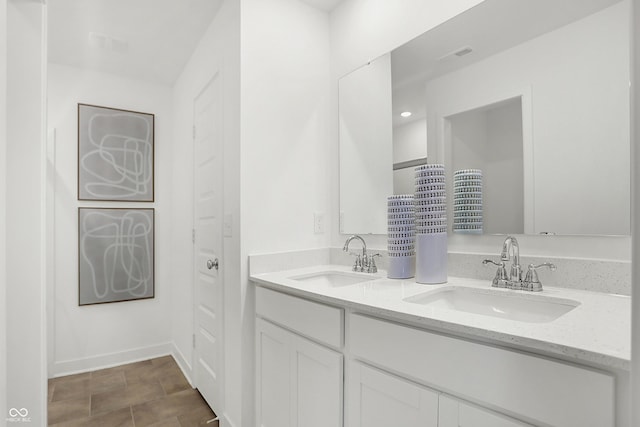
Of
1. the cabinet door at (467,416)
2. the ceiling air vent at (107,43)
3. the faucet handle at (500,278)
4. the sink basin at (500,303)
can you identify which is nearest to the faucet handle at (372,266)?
the sink basin at (500,303)

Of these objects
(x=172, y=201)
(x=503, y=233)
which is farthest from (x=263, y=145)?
(x=172, y=201)

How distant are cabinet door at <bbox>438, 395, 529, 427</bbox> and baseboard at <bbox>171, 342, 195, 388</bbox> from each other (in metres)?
2.13

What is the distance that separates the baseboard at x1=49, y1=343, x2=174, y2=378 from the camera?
2.68 m

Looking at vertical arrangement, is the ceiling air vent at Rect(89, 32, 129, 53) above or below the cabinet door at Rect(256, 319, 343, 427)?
above

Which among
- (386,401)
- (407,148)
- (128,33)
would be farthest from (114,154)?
(386,401)

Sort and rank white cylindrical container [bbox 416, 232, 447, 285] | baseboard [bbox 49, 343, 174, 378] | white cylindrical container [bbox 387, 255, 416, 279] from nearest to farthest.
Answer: white cylindrical container [bbox 416, 232, 447, 285], white cylindrical container [bbox 387, 255, 416, 279], baseboard [bbox 49, 343, 174, 378]

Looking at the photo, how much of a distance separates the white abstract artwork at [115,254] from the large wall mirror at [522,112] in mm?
2246

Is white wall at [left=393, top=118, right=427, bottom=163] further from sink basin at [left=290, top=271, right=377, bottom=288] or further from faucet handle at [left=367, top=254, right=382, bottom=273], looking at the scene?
sink basin at [left=290, top=271, right=377, bottom=288]

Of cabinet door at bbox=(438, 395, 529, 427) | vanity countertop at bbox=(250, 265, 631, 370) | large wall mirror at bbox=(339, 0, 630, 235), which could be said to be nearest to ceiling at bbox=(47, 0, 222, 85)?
large wall mirror at bbox=(339, 0, 630, 235)

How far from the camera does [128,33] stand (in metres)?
2.33

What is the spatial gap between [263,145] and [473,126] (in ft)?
3.39

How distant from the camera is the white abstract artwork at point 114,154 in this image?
9.11 feet

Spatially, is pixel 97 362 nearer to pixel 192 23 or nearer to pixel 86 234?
pixel 86 234

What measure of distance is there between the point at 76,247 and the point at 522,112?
3178 mm
